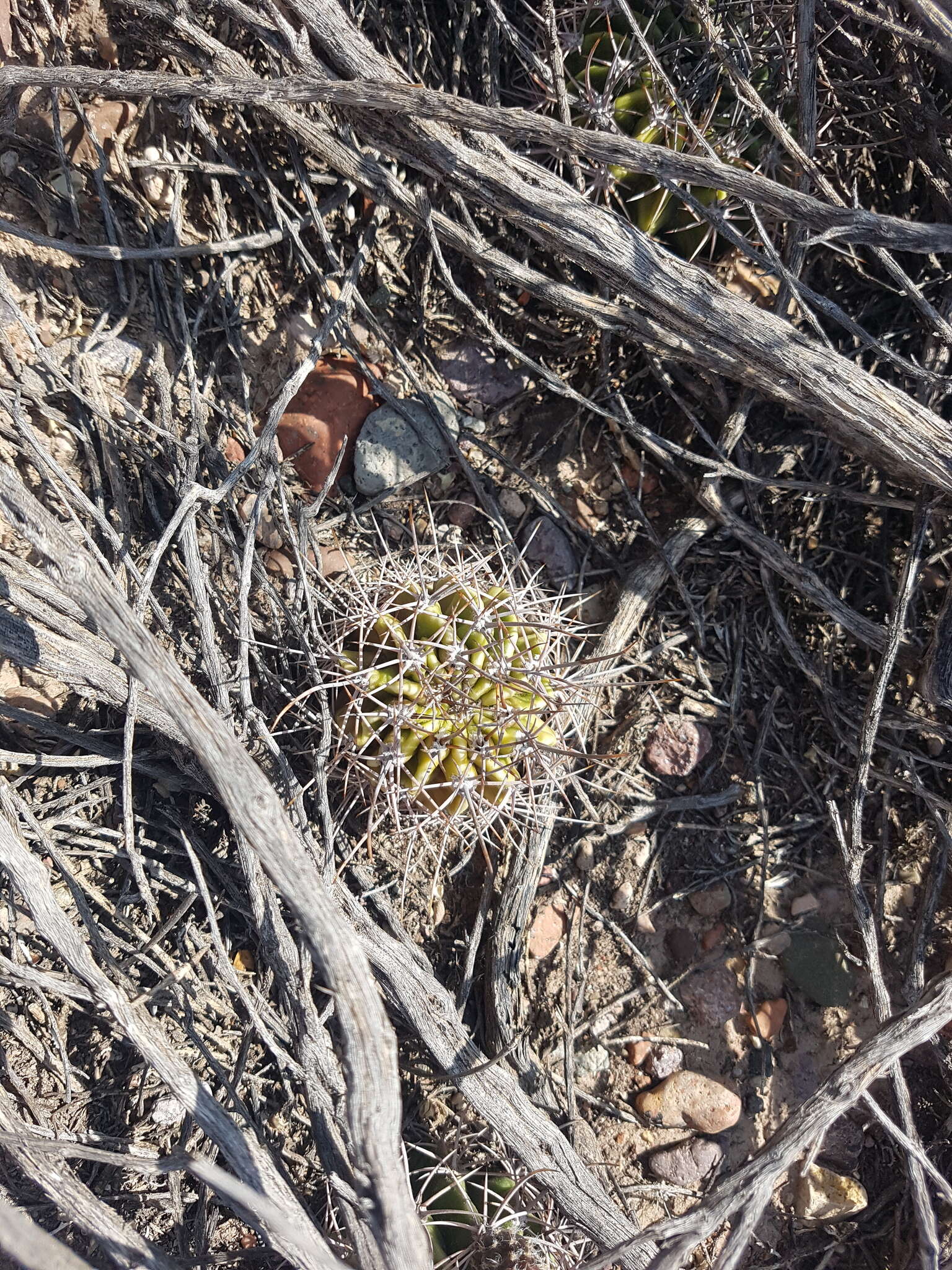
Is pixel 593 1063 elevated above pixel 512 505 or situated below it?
below

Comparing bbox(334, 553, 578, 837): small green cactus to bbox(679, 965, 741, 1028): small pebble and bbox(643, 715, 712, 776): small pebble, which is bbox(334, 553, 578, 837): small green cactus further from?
bbox(679, 965, 741, 1028): small pebble

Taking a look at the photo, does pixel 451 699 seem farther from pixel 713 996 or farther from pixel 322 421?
pixel 713 996

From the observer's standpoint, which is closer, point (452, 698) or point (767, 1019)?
point (452, 698)

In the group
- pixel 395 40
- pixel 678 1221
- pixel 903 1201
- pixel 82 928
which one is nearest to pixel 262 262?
pixel 395 40

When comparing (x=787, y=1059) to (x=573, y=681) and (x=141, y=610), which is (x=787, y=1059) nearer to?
(x=573, y=681)

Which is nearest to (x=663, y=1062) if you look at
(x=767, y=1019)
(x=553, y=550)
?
(x=767, y=1019)

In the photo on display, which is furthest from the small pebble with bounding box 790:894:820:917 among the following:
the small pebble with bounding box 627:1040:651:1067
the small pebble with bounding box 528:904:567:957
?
the small pebble with bounding box 528:904:567:957

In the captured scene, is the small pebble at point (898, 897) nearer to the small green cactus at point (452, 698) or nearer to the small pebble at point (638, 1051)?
the small pebble at point (638, 1051)
